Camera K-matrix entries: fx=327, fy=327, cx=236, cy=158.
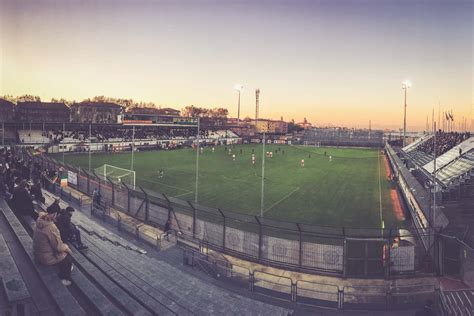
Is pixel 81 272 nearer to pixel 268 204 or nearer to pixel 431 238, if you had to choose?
pixel 431 238

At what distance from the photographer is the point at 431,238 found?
12.5 metres

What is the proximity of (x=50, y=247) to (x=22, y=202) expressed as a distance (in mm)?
5347

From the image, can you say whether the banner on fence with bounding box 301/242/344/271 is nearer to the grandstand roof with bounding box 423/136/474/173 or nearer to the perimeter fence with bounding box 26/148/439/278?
the perimeter fence with bounding box 26/148/439/278

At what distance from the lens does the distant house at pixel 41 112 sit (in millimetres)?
110438

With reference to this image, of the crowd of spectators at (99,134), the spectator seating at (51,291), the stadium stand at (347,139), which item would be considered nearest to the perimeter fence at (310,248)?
the spectator seating at (51,291)

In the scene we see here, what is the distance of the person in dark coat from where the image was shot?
38.8 ft

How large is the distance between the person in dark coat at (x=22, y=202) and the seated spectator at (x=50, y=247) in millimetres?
5051

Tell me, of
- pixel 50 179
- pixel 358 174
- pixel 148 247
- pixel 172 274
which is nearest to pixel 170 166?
pixel 50 179

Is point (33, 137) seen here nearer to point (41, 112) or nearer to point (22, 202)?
point (41, 112)

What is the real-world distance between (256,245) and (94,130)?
81908 millimetres

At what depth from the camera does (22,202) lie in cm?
1187

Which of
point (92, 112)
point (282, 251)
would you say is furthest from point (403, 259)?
point (92, 112)

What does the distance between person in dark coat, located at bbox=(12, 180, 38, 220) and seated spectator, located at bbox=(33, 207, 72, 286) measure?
5051 millimetres

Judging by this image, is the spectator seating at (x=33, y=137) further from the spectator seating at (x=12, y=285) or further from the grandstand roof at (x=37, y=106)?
the spectator seating at (x=12, y=285)
